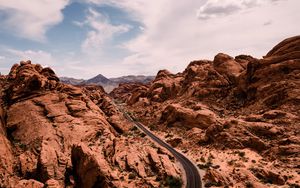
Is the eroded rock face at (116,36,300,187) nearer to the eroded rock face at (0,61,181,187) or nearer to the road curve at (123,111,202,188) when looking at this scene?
the road curve at (123,111,202,188)

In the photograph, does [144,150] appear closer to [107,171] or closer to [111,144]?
[111,144]

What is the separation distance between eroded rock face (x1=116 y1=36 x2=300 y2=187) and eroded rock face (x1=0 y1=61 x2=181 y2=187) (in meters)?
13.0

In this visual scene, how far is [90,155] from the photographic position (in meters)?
47.7

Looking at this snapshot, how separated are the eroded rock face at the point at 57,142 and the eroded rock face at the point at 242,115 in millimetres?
13001

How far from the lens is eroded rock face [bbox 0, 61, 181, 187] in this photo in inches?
1864

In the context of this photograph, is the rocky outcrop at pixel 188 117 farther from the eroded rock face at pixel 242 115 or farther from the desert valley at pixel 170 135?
the desert valley at pixel 170 135

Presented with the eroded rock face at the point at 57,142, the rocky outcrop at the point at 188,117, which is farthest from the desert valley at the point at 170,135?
the rocky outcrop at the point at 188,117

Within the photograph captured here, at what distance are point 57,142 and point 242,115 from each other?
51.1m

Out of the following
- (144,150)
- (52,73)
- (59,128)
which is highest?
(52,73)

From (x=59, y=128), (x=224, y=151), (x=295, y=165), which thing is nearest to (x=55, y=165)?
(x=59, y=128)

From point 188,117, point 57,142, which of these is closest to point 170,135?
point 188,117

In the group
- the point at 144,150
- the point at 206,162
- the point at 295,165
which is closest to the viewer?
the point at 295,165

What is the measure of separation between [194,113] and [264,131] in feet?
82.0

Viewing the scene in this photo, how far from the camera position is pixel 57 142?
58656 mm
